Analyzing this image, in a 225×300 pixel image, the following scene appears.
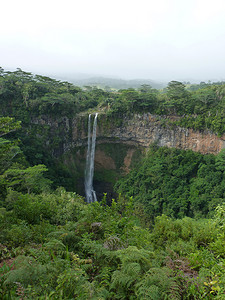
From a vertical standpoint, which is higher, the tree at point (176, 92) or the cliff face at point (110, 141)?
the tree at point (176, 92)

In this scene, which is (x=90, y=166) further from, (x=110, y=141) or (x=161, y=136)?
(x=161, y=136)

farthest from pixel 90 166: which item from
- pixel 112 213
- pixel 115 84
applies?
pixel 115 84

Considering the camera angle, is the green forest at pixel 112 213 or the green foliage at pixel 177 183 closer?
the green forest at pixel 112 213

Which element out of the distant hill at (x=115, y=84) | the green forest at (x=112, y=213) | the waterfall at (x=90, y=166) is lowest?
the waterfall at (x=90, y=166)

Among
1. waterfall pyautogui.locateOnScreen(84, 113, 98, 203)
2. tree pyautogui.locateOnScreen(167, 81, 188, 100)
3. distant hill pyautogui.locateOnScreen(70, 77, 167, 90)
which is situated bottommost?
waterfall pyautogui.locateOnScreen(84, 113, 98, 203)

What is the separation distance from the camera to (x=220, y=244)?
15.1 feet

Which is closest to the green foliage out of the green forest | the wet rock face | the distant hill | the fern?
the green forest

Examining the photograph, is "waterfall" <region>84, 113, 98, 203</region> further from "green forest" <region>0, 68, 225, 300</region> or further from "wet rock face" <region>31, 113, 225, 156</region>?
"green forest" <region>0, 68, 225, 300</region>

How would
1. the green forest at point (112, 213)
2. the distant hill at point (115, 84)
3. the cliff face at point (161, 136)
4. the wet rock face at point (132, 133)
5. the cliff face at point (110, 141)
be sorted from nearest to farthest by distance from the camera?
1. the green forest at point (112, 213)
2. the cliff face at point (161, 136)
3. the wet rock face at point (132, 133)
4. the cliff face at point (110, 141)
5. the distant hill at point (115, 84)

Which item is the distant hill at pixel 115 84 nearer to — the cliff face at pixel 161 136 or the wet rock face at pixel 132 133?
the wet rock face at pixel 132 133

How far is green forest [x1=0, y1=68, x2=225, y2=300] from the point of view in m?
2.98

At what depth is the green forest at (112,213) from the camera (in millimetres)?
2979

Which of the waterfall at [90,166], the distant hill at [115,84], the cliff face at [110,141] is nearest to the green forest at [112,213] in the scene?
the cliff face at [110,141]

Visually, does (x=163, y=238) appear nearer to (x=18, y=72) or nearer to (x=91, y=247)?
(x=91, y=247)
